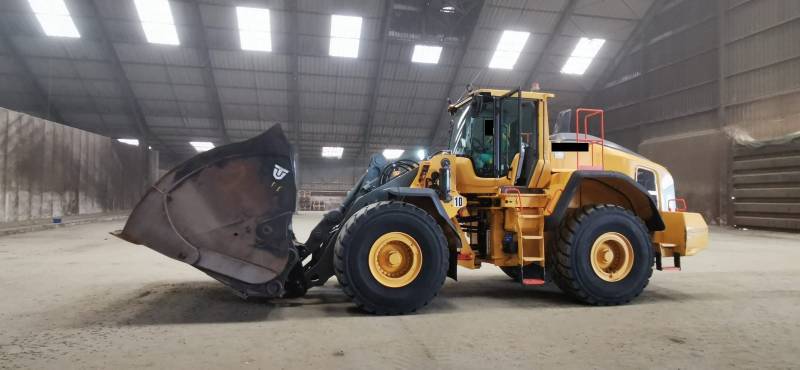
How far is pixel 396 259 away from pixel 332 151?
2491 centimetres

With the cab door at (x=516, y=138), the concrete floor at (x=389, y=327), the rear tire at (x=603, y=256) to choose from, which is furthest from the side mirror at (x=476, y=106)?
the concrete floor at (x=389, y=327)

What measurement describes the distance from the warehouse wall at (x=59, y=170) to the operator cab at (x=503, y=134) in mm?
17503

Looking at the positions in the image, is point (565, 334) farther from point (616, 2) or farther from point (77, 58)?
point (77, 58)

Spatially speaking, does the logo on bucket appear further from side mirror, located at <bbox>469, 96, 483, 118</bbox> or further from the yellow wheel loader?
side mirror, located at <bbox>469, 96, 483, 118</bbox>

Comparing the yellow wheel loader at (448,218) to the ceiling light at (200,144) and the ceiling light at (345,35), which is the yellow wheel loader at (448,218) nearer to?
the ceiling light at (345,35)

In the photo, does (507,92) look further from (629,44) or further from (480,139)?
(629,44)

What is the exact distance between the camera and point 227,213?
4344mm

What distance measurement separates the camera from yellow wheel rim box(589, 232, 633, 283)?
5.10m

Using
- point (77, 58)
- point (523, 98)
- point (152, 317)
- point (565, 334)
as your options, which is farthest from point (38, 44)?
point (565, 334)

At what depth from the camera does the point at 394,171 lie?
19.2ft

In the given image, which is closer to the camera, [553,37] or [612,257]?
[612,257]

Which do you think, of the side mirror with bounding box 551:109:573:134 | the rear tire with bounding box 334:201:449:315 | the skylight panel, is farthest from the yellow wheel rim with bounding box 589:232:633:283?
the skylight panel

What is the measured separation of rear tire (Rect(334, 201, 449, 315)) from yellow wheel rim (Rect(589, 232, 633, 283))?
1875mm

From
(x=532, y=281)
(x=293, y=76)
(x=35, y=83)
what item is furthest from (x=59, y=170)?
(x=532, y=281)
